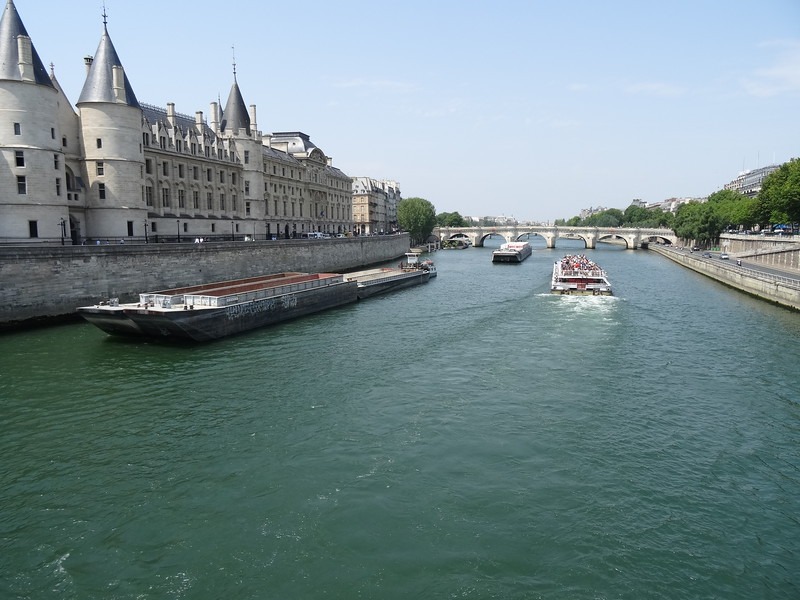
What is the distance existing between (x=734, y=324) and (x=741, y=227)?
92.7 m

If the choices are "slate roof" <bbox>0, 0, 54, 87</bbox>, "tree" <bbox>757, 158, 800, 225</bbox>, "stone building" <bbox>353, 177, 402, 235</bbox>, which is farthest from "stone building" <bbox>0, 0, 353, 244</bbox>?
"tree" <bbox>757, 158, 800, 225</bbox>

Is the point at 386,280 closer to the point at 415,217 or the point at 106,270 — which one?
the point at 106,270

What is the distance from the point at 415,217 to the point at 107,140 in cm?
8854

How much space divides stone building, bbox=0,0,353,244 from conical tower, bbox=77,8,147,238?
0.24 ft

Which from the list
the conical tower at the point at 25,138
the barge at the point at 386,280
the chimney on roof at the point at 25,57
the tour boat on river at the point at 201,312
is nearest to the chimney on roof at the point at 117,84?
the conical tower at the point at 25,138

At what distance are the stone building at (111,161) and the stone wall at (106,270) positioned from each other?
3930 mm

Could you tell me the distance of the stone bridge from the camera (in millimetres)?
131125

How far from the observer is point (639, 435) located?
17469mm

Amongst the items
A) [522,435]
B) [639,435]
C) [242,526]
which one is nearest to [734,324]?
[639,435]

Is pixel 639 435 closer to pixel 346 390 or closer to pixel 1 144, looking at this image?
pixel 346 390

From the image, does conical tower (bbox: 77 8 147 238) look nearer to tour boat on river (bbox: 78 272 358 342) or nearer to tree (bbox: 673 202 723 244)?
tour boat on river (bbox: 78 272 358 342)

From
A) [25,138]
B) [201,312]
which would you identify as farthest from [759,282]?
[25,138]

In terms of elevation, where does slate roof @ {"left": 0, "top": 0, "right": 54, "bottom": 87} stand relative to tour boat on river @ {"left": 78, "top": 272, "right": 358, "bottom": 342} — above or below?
above

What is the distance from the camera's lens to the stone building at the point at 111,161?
35750 mm
